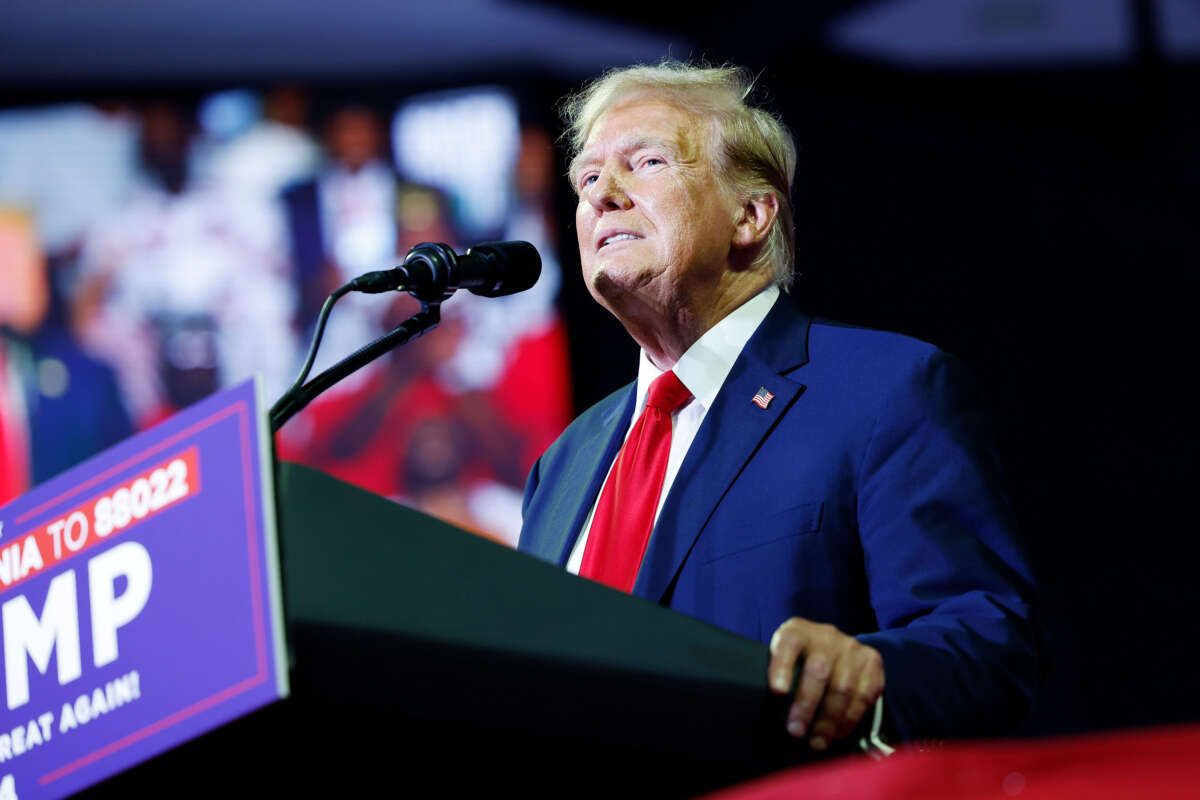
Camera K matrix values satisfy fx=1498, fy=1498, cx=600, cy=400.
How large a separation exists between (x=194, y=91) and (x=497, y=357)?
1.44m

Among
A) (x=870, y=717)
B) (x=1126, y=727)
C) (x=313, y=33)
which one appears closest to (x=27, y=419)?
(x=313, y=33)

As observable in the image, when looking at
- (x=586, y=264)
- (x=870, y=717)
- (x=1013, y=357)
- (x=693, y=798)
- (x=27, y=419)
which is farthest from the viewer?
(x=1013, y=357)

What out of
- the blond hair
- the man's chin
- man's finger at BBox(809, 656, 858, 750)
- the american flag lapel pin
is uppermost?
the blond hair

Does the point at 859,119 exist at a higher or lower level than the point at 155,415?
higher

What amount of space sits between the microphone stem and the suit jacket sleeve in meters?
0.49

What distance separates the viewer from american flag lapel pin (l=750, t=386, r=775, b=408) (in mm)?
1739

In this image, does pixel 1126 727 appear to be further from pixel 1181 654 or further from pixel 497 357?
pixel 497 357

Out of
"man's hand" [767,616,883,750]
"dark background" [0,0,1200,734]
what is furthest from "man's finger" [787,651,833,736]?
"dark background" [0,0,1200,734]

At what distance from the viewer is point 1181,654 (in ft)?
16.0

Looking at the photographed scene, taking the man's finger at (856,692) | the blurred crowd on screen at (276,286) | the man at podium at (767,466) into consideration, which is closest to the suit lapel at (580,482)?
the man at podium at (767,466)

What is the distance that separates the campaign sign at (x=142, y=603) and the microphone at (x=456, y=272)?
0.47m

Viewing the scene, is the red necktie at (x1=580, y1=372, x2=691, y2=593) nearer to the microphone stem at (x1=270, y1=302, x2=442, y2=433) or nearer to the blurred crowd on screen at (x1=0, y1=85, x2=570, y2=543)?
the microphone stem at (x1=270, y1=302, x2=442, y2=433)

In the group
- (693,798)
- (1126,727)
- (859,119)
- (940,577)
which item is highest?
(859,119)

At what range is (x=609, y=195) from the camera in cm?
209
